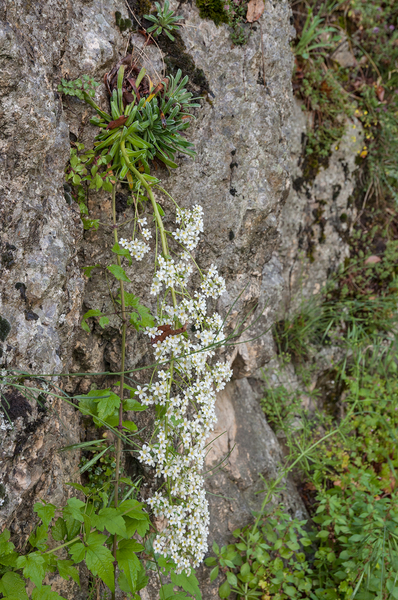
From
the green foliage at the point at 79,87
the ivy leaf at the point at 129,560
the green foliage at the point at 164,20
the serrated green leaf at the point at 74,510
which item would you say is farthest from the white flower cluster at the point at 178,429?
the green foliage at the point at 164,20

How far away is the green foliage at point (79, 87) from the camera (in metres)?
2.05

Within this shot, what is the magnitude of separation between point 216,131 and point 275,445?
2.63 m

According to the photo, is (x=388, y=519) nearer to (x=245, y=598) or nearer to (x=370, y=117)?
(x=245, y=598)

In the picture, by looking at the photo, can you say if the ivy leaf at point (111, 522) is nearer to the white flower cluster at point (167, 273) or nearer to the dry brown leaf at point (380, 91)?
the white flower cluster at point (167, 273)

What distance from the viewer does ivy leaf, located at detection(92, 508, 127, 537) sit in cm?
A: 154

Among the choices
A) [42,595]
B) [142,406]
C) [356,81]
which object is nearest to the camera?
[42,595]

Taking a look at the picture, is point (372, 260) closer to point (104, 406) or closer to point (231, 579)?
point (231, 579)

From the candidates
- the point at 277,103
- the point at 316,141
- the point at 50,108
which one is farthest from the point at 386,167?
the point at 50,108

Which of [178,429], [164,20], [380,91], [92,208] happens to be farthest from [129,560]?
[380,91]

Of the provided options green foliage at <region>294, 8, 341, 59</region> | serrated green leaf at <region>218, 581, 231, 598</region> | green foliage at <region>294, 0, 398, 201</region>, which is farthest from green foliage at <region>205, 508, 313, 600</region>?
green foliage at <region>294, 8, 341, 59</region>

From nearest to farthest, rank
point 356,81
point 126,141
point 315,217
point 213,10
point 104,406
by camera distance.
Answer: point 104,406, point 126,141, point 213,10, point 315,217, point 356,81

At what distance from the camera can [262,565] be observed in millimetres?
2930

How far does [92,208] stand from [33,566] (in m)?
1.70

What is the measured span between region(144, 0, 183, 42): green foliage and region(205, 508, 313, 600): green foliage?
329 cm
